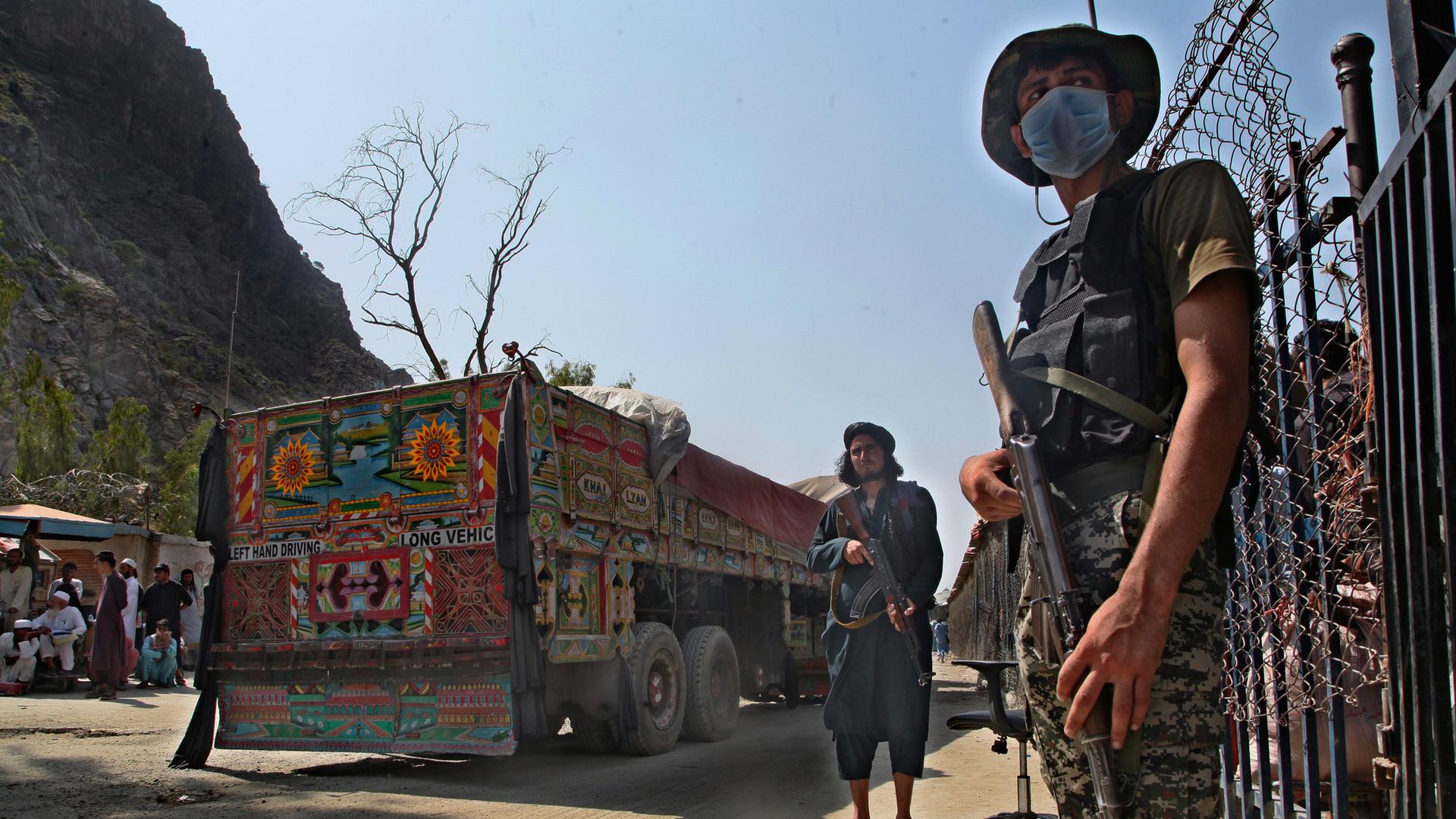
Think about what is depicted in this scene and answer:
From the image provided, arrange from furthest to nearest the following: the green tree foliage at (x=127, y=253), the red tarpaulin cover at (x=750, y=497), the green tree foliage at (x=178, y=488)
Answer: the green tree foliage at (x=127, y=253) → the green tree foliage at (x=178, y=488) → the red tarpaulin cover at (x=750, y=497)

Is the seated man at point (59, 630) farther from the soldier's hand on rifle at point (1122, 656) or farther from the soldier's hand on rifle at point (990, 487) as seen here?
the soldier's hand on rifle at point (1122, 656)

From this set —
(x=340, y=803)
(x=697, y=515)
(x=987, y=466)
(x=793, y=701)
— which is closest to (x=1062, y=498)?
(x=987, y=466)

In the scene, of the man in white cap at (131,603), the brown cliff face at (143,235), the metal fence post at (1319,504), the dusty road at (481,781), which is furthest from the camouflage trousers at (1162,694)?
the brown cliff face at (143,235)

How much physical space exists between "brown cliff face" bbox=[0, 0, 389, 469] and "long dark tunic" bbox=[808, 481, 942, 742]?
140 ft

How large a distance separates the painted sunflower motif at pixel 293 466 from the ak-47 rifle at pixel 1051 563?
6.33 metres

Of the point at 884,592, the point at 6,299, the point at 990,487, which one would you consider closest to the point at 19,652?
the point at 6,299

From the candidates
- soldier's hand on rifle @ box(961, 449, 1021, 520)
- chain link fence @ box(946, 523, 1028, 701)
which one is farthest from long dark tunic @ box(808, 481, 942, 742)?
soldier's hand on rifle @ box(961, 449, 1021, 520)

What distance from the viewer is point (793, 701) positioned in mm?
11641

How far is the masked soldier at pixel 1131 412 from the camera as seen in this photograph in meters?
1.45

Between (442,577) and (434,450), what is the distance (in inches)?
34.4

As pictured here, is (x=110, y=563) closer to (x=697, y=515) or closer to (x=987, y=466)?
(x=697, y=515)

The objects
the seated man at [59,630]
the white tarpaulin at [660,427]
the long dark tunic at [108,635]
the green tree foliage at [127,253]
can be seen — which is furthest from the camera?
the green tree foliage at [127,253]

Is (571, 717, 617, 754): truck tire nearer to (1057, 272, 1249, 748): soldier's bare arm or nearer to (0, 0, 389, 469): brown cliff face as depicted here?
(1057, 272, 1249, 748): soldier's bare arm

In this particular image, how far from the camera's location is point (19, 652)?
12664 millimetres
